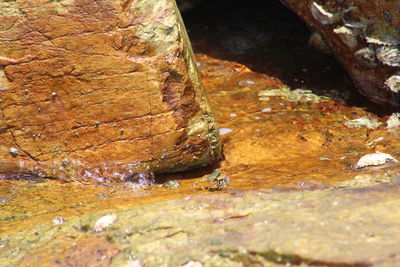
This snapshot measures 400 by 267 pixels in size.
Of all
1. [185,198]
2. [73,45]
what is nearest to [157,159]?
[185,198]

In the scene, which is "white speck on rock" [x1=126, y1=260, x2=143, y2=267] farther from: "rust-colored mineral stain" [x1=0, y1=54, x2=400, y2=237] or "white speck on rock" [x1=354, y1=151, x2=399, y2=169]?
"white speck on rock" [x1=354, y1=151, x2=399, y2=169]

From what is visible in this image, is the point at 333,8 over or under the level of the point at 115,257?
over

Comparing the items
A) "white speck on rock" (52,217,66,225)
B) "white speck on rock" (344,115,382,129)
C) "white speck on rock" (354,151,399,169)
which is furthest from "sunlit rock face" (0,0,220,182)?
"white speck on rock" (344,115,382,129)

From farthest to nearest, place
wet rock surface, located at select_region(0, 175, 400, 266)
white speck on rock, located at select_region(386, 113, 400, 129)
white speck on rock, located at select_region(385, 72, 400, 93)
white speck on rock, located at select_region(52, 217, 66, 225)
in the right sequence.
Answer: white speck on rock, located at select_region(385, 72, 400, 93) < white speck on rock, located at select_region(386, 113, 400, 129) < white speck on rock, located at select_region(52, 217, 66, 225) < wet rock surface, located at select_region(0, 175, 400, 266)

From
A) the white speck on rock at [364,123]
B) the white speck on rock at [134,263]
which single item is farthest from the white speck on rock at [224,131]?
the white speck on rock at [134,263]

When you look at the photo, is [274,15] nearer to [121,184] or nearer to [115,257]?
[121,184]

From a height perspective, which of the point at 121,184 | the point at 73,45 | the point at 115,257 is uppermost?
the point at 73,45

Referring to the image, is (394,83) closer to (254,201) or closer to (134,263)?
(254,201)

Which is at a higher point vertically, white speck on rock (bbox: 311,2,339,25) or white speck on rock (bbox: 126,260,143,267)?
white speck on rock (bbox: 311,2,339,25)
